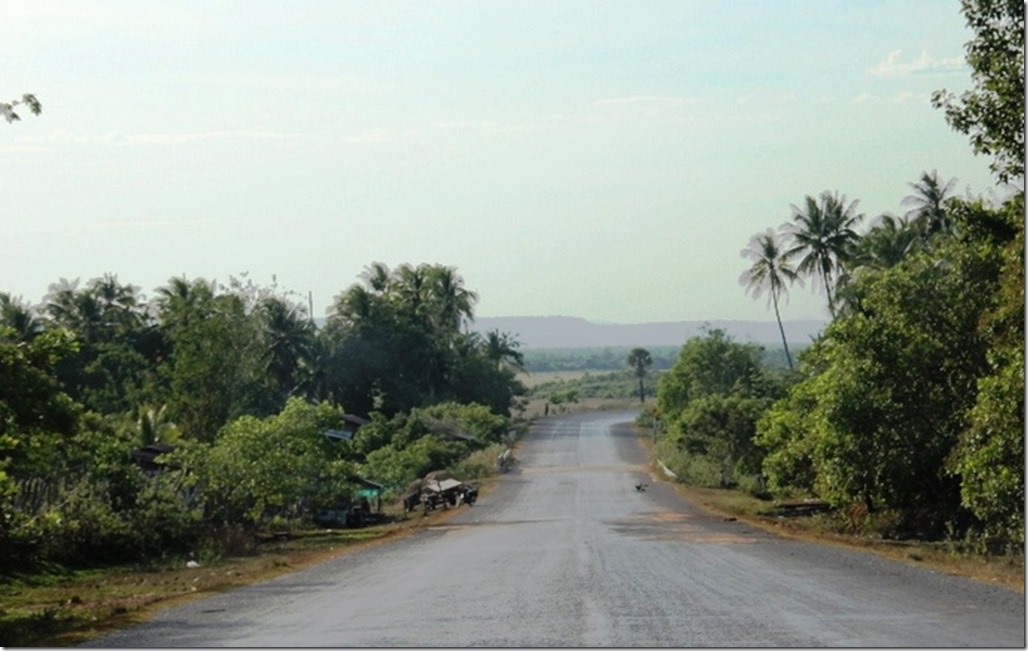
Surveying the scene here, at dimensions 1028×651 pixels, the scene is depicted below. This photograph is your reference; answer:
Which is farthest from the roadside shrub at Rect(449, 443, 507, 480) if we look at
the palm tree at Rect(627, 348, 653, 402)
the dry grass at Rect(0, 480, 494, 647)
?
the palm tree at Rect(627, 348, 653, 402)

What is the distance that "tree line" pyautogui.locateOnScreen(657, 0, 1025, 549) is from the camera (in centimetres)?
1814

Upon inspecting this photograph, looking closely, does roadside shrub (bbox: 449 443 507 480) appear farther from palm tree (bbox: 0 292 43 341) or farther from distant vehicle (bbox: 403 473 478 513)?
palm tree (bbox: 0 292 43 341)

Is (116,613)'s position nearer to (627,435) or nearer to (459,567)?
(459,567)

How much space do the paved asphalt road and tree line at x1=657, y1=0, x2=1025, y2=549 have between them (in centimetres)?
257

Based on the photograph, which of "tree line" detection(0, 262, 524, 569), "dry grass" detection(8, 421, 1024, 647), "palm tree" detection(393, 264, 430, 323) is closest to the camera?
"dry grass" detection(8, 421, 1024, 647)

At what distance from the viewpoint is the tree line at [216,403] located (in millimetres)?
24391

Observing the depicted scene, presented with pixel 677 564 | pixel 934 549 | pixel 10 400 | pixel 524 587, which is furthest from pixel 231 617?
pixel 934 549

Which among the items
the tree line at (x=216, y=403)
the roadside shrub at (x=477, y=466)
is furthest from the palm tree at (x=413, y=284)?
the roadside shrub at (x=477, y=466)

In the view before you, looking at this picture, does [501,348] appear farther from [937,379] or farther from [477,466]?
[937,379]

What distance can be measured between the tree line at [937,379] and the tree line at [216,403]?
13036mm

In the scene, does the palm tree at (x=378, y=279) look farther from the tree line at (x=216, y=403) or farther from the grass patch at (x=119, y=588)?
the grass patch at (x=119, y=588)

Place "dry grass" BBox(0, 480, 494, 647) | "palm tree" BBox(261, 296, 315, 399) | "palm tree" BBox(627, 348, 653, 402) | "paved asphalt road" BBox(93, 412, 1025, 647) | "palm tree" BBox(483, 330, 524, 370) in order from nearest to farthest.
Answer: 1. "paved asphalt road" BBox(93, 412, 1025, 647)
2. "dry grass" BBox(0, 480, 494, 647)
3. "palm tree" BBox(261, 296, 315, 399)
4. "palm tree" BBox(483, 330, 524, 370)
5. "palm tree" BBox(627, 348, 653, 402)

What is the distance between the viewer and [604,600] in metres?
16.6

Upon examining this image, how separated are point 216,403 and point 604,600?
131 feet
